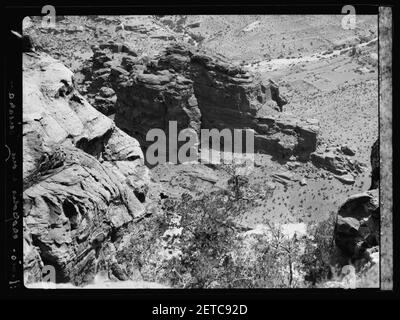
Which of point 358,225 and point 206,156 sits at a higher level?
point 206,156

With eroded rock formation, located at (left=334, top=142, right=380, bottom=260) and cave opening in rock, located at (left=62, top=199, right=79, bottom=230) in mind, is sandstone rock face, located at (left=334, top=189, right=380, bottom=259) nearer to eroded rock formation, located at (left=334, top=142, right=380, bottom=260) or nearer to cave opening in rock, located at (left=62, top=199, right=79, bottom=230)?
eroded rock formation, located at (left=334, top=142, right=380, bottom=260)

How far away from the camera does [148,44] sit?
36125 millimetres

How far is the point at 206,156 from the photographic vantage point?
24.2 m

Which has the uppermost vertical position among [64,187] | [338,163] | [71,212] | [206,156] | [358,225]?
[206,156]

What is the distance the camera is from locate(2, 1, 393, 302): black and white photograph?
332 inches

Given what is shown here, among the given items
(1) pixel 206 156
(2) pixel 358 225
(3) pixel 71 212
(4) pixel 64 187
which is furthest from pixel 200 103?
(3) pixel 71 212

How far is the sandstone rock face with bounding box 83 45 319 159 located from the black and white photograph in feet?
0.24

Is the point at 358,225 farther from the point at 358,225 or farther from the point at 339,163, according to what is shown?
the point at 339,163

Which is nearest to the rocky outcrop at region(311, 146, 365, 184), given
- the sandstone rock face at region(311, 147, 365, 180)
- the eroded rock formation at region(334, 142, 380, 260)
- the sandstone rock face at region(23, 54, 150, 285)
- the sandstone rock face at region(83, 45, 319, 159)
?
the sandstone rock face at region(311, 147, 365, 180)

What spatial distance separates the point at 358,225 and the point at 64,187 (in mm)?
6027
